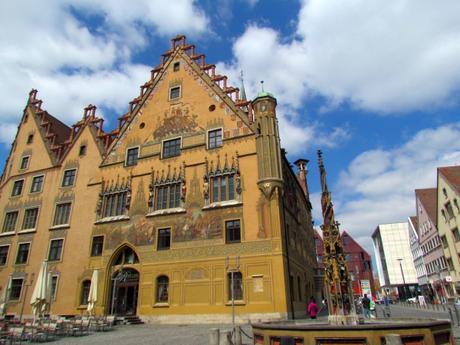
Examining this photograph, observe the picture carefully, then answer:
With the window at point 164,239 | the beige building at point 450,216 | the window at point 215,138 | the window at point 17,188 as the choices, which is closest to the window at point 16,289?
the window at point 17,188

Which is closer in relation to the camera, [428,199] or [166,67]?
[166,67]

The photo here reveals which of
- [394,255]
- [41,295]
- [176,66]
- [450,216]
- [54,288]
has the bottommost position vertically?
[41,295]

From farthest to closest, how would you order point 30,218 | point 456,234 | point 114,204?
point 456,234 → point 30,218 → point 114,204

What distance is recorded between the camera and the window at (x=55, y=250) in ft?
88.9

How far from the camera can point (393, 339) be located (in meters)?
7.43

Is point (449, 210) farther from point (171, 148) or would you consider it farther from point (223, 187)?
point (171, 148)

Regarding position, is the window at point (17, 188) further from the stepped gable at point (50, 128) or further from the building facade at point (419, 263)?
the building facade at point (419, 263)

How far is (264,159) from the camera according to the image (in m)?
22.5

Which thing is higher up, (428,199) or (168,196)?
(428,199)

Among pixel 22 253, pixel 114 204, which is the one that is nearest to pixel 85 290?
pixel 114 204

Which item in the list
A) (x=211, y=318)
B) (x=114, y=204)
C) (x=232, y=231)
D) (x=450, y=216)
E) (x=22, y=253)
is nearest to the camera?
(x=211, y=318)

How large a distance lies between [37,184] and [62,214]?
500 cm

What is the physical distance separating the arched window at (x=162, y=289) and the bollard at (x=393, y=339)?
17.3 metres

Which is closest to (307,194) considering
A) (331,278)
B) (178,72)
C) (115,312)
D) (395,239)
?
(178,72)
